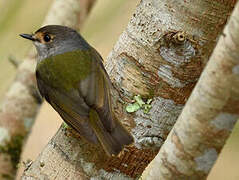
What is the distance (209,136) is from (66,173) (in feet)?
3.11

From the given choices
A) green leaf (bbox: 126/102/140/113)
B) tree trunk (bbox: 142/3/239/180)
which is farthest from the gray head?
tree trunk (bbox: 142/3/239/180)

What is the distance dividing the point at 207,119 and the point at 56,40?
2.05m

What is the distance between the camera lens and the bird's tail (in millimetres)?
2359

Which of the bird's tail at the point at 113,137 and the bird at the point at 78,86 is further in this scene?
the bird at the point at 78,86

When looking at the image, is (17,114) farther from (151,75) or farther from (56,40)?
(151,75)

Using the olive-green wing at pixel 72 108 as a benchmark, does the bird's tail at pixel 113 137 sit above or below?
above

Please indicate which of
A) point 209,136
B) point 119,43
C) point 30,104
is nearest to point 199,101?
point 209,136

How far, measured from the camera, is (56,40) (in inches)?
142

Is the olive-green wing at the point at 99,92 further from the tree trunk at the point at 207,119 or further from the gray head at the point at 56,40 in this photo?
the tree trunk at the point at 207,119

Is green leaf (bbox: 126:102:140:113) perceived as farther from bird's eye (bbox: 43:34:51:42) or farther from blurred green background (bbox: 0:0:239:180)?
blurred green background (bbox: 0:0:239:180)

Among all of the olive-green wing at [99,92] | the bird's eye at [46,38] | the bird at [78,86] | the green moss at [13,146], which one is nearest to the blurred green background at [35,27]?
the green moss at [13,146]

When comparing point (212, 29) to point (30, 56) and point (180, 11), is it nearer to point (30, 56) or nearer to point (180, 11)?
point (180, 11)

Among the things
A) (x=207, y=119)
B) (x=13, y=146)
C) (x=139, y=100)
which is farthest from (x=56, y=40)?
(x=207, y=119)

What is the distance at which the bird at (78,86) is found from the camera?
2.56 metres
